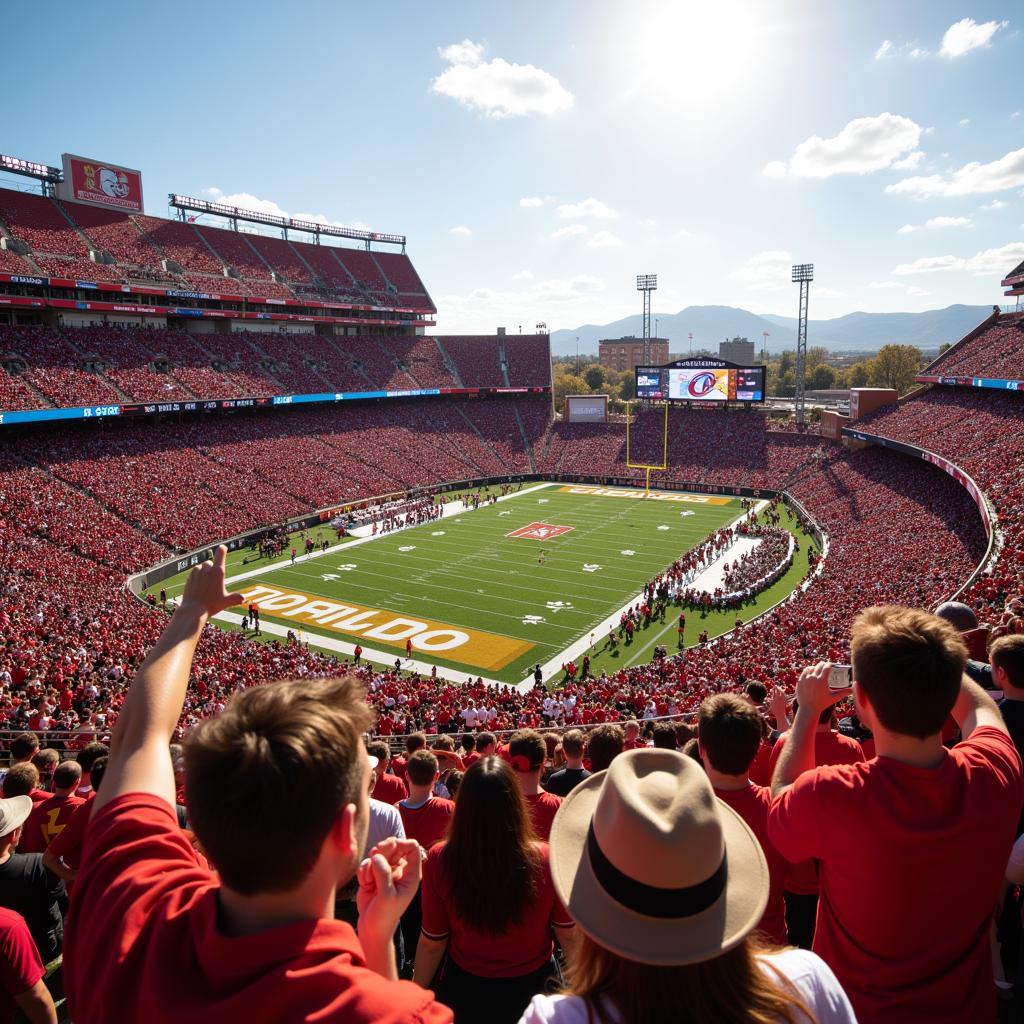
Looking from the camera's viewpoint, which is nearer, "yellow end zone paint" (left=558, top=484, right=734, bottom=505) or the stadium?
the stadium

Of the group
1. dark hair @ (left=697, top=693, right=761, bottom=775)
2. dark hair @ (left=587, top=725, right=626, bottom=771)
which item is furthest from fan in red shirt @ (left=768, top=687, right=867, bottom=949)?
dark hair @ (left=587, top=725, right=626, bottom=771)

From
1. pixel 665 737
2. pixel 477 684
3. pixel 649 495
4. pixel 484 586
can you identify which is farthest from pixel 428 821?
pixel 649 495

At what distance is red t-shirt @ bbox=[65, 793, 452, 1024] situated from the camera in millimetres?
1215

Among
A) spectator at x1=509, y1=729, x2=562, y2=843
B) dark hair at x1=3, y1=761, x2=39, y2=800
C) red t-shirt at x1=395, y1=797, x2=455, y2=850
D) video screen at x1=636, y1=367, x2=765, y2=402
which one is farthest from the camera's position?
video screen at x1=636, y1=367, x2=765, y2=402

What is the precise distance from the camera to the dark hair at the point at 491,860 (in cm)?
279

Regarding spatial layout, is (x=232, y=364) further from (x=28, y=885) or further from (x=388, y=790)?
(x=28, y=885)

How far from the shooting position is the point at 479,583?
29.6 meters

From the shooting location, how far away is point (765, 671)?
15547mm

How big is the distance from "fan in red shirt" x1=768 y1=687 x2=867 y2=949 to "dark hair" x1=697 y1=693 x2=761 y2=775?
0.76 metres

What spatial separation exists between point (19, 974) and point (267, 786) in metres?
3.24

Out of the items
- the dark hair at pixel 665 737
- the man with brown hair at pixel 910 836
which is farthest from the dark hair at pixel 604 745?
the man with brown hair at pixel 910 836

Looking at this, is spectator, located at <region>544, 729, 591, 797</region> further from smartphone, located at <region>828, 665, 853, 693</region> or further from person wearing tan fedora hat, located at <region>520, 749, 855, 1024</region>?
person wearing tan fedora hat, located at <region>520, 749, 855, 1024</region>

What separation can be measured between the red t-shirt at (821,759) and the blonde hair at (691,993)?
2434 millimetres

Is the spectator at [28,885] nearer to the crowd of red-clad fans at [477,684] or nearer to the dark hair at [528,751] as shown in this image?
the crowd of red-clad fans at [477,684]
